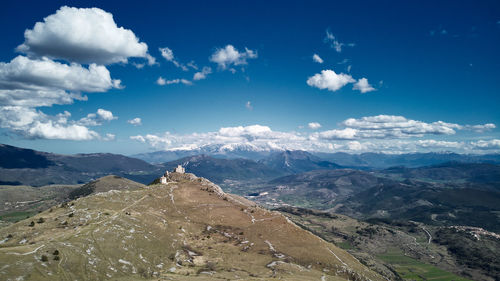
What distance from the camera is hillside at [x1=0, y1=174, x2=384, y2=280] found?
79125mm

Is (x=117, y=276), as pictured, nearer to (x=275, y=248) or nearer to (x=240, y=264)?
(x=240, y=264)

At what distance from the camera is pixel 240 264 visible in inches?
4186

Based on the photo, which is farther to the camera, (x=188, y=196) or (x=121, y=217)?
(x=188, y=196)

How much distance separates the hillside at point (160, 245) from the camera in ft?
260

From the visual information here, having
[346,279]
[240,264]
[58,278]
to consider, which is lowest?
[346,279]

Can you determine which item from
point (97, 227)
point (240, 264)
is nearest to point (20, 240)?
point (97, 227)

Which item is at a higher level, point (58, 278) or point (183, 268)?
point (58, 278)

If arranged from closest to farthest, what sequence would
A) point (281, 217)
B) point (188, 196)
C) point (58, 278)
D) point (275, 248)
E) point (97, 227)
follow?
point (58, 278)
point (97, 227)
point (275, 248)
point (281, 217)
point (188, 196)

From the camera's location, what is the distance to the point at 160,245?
10806 centimetres

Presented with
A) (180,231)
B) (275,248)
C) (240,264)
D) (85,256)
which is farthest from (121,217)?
(275,248)

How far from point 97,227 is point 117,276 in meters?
29.9

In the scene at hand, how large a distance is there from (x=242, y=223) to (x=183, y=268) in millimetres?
56041

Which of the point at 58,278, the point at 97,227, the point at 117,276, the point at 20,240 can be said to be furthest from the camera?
the point at 97,227

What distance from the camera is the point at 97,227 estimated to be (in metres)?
104
